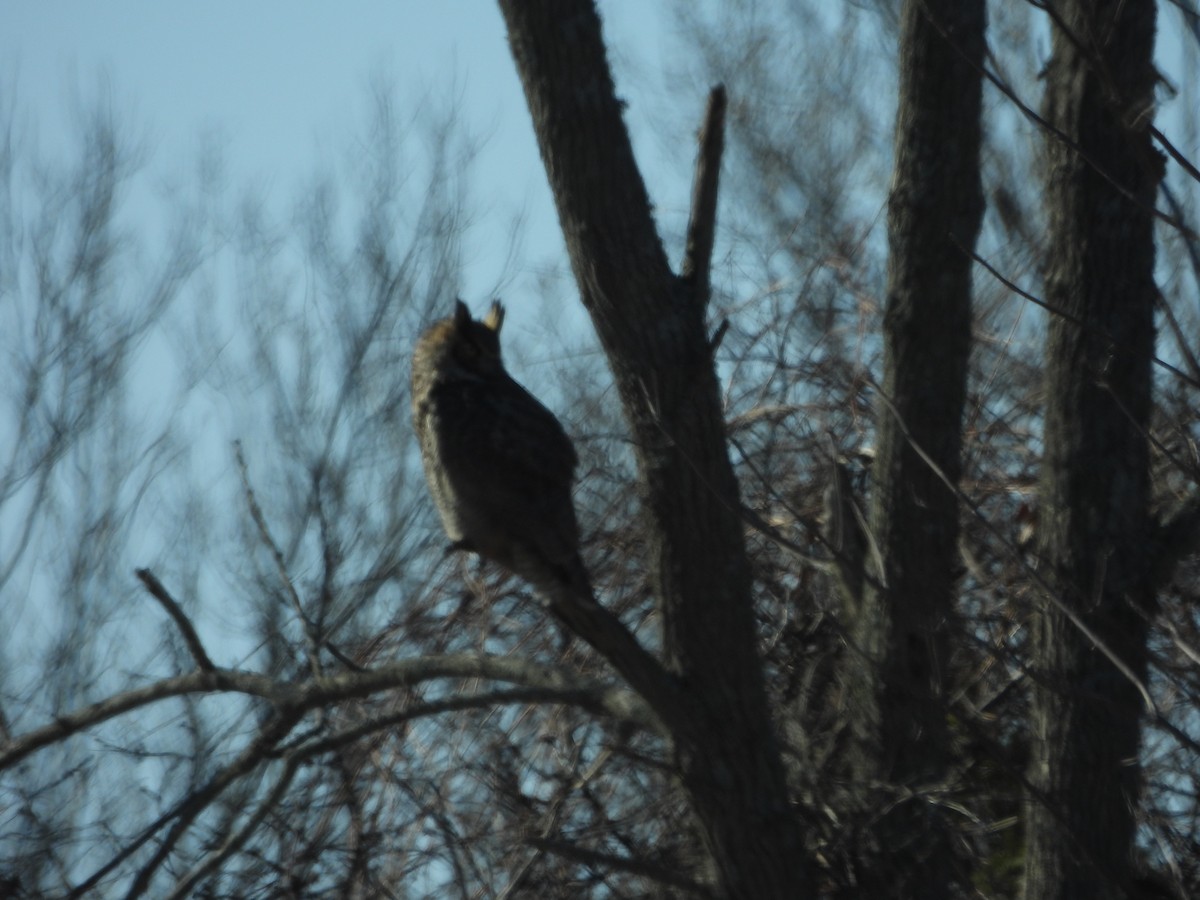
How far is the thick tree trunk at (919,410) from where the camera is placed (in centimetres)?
338

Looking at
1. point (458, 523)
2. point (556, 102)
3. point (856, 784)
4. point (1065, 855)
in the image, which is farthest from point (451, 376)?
point (1065, 855)

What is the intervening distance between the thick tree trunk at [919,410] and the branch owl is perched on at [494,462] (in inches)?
27.8

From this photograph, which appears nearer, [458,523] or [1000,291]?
[458,523]

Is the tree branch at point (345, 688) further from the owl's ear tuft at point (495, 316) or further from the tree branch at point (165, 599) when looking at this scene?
the owl's ear tuft at point (495, 316)

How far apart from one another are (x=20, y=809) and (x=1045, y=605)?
2.51m

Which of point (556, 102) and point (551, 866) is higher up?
point (556, 102)

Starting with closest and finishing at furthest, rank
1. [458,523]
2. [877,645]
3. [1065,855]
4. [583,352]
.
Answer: [1065,855], [877,645], [458,523], [583,352]

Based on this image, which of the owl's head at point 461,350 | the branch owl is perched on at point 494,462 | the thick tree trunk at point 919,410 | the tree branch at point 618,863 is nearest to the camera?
the tree branch at point 618,863

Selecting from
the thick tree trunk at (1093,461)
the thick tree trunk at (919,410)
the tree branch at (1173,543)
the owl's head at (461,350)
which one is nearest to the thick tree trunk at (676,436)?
the thick tree trunk at (919,410)

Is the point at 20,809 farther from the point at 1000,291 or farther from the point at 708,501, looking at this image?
the point at 1000,291

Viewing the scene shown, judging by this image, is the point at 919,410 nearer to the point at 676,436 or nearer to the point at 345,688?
the point at 676,436

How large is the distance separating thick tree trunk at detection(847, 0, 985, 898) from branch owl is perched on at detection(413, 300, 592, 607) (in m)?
0.71

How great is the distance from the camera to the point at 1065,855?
2.98 meters

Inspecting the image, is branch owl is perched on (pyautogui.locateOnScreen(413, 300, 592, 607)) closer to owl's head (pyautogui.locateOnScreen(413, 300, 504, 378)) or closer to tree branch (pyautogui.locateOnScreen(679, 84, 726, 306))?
owl's head (pyautogui.locateOnScreen(413, 300, 504, 378))
